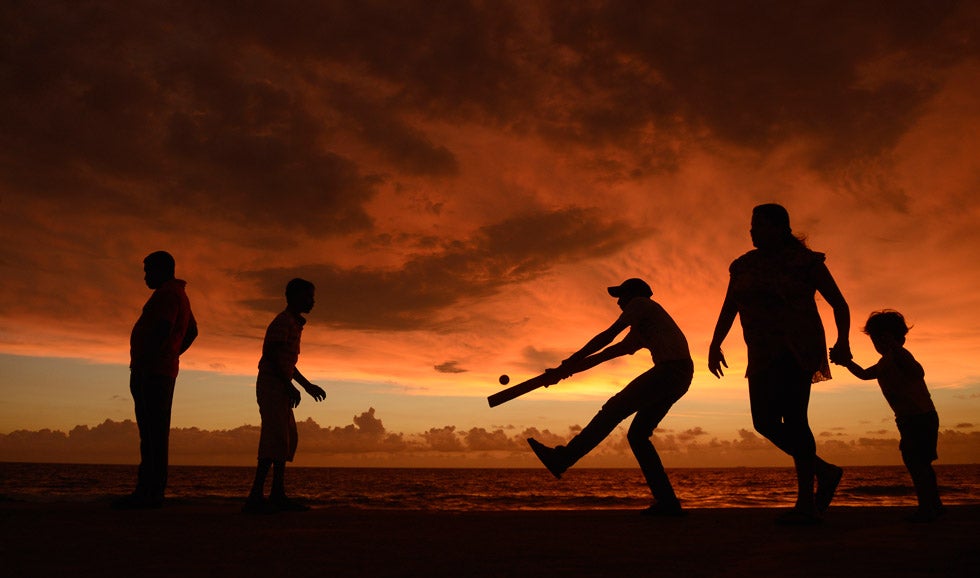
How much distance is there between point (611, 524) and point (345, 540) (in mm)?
2072

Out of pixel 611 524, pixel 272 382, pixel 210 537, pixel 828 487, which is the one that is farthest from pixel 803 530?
pixel 272 382

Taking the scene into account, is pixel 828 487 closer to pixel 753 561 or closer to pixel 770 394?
pixel 770 394

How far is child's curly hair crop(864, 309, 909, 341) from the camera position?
228 inches

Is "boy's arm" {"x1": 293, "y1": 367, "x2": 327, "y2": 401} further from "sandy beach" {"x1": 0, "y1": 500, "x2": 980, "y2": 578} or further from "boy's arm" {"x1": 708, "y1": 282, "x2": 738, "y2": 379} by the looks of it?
"boy's arm" {"x1": 708, "y1": 282, "x2": 738, "y2": 379}

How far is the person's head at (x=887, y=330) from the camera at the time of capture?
5.77 metres

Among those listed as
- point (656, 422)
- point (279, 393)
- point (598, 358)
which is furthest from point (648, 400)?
point (279, 393)

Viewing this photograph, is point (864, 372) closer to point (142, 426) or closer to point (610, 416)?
point (610, 416)

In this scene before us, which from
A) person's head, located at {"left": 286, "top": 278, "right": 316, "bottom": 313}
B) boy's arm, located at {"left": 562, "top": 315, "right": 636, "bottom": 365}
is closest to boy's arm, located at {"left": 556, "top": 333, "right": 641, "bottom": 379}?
boy's arm, located at {"left": 562, "top": 315, "right": 636, "bottom": 365}

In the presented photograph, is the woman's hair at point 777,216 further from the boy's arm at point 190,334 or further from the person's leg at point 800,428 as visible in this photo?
the boy's arm at point 190,334

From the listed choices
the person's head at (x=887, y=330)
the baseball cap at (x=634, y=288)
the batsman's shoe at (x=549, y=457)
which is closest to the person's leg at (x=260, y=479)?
the batsman's shoe at (x=549, y=457)

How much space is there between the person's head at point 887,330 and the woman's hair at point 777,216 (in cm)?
132

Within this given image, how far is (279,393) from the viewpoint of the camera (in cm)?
657

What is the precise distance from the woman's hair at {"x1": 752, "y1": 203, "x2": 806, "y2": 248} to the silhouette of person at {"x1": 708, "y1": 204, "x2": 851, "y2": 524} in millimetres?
10

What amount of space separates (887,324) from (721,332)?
65.4 inches
